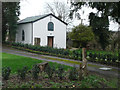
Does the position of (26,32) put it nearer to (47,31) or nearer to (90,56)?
(47,31)

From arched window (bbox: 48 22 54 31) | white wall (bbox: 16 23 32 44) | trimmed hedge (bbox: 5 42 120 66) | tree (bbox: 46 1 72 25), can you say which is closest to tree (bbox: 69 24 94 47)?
tree (bbox: 46 1 72 25)

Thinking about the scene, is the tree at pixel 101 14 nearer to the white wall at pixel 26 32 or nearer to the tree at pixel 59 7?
the tree at pixel 59 7

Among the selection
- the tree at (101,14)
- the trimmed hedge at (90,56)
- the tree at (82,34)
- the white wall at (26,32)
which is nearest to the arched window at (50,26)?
the white wall at (26,32)

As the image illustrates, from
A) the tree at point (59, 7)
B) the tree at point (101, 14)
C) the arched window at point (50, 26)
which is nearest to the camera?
the tree at point (101, 14)

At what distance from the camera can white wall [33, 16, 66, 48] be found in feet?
58.9

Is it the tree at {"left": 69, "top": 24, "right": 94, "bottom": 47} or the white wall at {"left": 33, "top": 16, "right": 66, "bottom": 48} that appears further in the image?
the white wall at {"left": 33, "top": 16, "right": 66, "bottom": 48}

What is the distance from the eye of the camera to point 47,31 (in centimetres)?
1877

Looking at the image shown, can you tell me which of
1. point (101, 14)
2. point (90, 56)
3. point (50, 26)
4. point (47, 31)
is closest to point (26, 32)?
point (47, 31)

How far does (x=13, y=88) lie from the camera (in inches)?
134

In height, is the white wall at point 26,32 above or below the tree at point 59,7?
below

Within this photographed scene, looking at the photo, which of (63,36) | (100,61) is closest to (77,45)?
(63,36)

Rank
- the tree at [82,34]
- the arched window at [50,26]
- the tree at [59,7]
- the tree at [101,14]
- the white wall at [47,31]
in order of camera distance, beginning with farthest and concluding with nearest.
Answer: the arched window at [50,26] → the white wall at [47,31] → the tree at [82,34] → the tree at [59,7] → the tree at [101,14]

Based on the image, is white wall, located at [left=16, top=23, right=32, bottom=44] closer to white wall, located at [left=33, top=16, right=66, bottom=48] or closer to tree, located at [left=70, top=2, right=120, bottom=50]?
white wall, located at [left=33, top=16, right=66, bottom=48]

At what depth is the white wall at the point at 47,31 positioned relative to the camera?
58.9 feet
